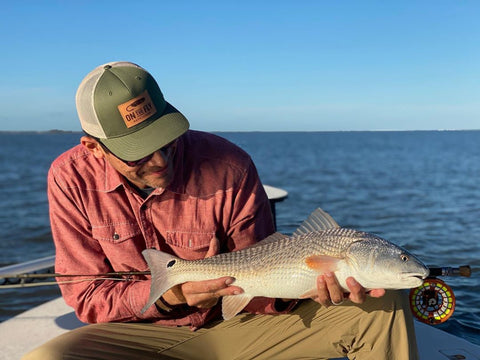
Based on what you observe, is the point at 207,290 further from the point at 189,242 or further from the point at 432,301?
the point at 432,301

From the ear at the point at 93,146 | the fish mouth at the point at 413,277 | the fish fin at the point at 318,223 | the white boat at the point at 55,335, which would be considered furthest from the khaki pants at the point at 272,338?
the white boat at the point at 55,335

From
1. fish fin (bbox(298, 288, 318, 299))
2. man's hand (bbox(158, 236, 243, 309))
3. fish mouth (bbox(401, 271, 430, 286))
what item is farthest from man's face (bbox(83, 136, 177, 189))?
fish mouth (bbox(401, 271, 430, 286))

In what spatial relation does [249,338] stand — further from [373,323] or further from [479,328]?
[479,328]

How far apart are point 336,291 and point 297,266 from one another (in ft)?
0.97

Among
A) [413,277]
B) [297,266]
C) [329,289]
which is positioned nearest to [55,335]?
[297,266]

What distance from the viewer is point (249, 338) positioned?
3805 millimetres

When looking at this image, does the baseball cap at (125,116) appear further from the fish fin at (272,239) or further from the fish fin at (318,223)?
the fish fin at (318,223)

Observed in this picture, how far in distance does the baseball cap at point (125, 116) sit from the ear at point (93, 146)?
98 millimetres

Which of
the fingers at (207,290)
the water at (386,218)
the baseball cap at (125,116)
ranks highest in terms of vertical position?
the baseball cap at (125,116)

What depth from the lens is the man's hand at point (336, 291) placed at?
322cm

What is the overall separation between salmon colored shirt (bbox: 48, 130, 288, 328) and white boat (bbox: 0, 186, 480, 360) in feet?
5.53

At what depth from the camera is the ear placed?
358cm

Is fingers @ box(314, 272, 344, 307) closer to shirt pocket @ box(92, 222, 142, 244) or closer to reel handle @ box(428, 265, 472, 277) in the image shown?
reel handle @ box(428, 265, 472, 277)

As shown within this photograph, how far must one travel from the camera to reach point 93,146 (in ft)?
12.0
